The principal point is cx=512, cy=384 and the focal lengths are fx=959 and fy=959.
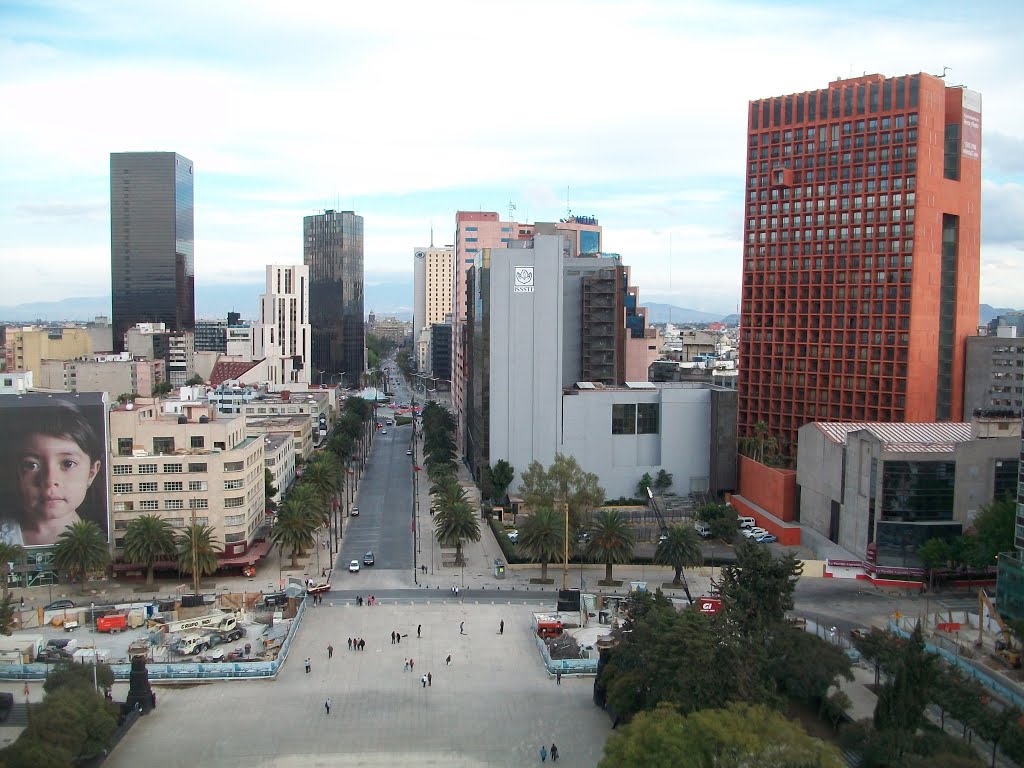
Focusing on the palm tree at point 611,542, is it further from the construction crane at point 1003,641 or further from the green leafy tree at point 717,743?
the green leafy tree at point 717,743

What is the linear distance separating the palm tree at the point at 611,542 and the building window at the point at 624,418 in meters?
26.7

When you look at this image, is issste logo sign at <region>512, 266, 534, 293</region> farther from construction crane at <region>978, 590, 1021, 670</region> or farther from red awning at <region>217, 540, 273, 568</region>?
construction crane at <region>978, 590, 1021, 670</region>

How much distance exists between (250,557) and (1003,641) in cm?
5076

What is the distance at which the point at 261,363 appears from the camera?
606 ft

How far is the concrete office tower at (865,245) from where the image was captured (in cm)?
9331

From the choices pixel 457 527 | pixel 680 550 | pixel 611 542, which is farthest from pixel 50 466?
pixel 680 550

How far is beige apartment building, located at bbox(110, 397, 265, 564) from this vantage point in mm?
70750

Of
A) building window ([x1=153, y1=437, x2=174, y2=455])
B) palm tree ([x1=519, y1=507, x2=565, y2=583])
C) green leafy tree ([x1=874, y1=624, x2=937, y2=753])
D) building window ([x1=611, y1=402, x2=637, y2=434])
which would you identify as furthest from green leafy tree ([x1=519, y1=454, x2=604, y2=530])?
green leafy tree ([x1=874, y1=624, x2=937, y2=753])

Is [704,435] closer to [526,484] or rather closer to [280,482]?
[526,484]

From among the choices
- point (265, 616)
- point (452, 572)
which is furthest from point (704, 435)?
point (265, 616)

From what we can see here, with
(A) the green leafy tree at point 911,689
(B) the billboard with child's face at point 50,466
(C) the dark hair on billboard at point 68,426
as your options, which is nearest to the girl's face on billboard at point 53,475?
(B) the billboard with child's face at point 50,466

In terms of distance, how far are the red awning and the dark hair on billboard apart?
11.7 metres

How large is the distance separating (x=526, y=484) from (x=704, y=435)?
21.6m

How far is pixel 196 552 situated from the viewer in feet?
219
